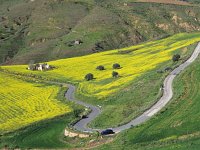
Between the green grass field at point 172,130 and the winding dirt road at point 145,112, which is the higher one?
the green grass field at point 172,130

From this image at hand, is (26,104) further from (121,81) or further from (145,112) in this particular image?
(145,112)

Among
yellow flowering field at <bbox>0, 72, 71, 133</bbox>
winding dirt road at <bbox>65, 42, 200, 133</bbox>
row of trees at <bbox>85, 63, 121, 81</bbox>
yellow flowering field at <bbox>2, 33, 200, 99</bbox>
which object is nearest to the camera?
winding dirt road at <bbox>65, 42, 200, 133</bbox>

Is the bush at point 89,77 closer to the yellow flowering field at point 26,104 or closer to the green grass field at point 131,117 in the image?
the green grass field at point 131,117

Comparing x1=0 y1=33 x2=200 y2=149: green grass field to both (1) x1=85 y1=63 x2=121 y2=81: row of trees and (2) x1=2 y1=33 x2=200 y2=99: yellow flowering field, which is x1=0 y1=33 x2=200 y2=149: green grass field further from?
(1) x1=85 y1=63 x2=121 y2=81: row of trees

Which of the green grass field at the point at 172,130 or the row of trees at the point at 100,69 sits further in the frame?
the row of trees at the point at 100,69

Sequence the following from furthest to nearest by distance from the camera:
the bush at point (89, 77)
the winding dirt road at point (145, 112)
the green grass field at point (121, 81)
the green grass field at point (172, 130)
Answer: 1. the bush at point (89, 77)
2. the green grass field at point (121, 81)
3. the winding dirt road at point (145, 112)
4. the green grass field at point (172, 130)

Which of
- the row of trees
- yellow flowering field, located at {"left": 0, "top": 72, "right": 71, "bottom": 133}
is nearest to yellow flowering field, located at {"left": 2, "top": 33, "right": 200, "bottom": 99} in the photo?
the row of trees

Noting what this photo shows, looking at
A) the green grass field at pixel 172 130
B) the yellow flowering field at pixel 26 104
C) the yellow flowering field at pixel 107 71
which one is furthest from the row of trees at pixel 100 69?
the green grass field at pixel 172 130
